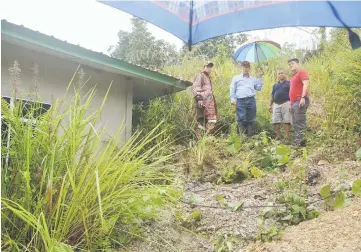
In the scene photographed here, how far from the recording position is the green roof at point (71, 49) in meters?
4.44

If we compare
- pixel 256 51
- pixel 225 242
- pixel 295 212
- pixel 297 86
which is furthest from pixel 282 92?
pixel 225 242

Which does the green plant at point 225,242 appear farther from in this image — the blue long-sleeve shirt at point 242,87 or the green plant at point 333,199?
the blue long-sleeve shirt at point 242,87

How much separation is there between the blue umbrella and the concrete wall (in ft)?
5.92

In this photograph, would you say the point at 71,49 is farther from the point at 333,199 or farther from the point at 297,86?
the point at 297,86

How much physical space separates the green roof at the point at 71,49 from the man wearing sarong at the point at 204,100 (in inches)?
26.1

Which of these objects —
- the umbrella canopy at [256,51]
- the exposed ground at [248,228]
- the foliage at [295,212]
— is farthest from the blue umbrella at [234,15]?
the umbrella canopy at [256,51]

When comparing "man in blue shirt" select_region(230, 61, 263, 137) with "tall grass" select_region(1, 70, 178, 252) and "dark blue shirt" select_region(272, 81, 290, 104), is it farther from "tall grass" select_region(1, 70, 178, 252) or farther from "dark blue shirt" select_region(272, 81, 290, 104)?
"tall grass" select_region(1, 70, 178, 252)

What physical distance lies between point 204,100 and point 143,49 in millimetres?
12563

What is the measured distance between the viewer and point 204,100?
7.36 m

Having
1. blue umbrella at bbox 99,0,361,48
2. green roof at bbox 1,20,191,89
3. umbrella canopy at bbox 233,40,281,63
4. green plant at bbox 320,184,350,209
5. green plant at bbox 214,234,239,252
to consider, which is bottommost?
green plant at bbox 214,234,239,252

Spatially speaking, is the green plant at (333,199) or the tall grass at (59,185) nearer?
the tall grass at (59,185)

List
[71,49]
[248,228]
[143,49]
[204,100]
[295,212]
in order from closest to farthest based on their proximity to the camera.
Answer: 1. [248,228]
2. [295,212]
3. [71,49]
4. [204,100]
5. [143,49]

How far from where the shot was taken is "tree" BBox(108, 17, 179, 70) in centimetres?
1820

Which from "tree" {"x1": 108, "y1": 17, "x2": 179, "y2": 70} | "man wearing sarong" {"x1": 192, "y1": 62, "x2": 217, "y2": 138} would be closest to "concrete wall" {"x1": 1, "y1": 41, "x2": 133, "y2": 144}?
"man wearing sarong" {"x1": 192, "y1": 62, "x2": 217, "y2": 138}
